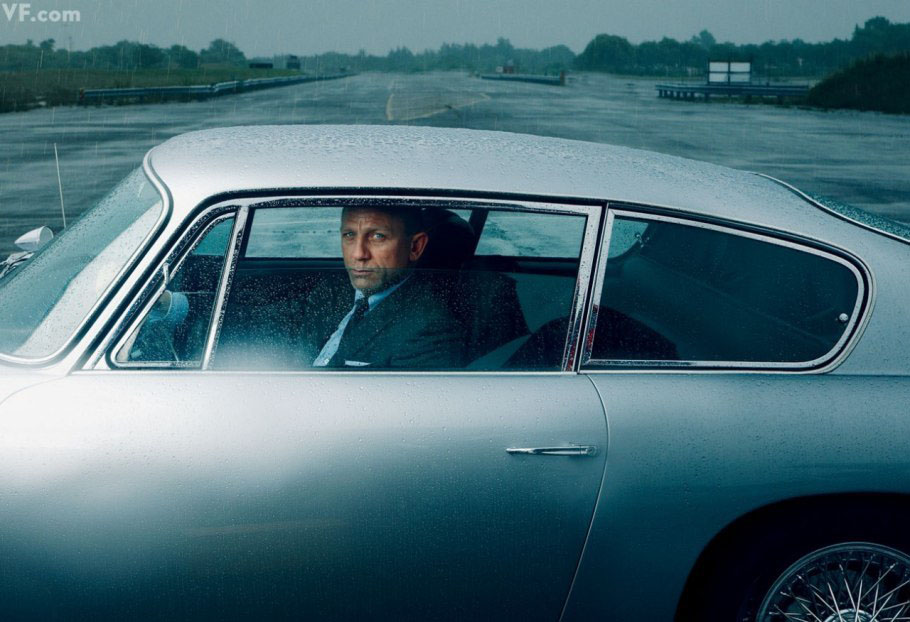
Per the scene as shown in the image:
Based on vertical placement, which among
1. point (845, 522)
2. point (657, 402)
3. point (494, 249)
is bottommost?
point (845, 522)

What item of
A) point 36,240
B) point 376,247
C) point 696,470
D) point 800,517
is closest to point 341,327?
point 376,247

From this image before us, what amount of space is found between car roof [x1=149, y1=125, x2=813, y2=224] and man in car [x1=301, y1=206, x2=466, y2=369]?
0.13 meters

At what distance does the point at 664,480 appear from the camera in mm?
2223

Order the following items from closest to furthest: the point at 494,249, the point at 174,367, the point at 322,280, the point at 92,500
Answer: the point at 92,500, the point at 174,367, the point at 322,280, the point at 494,249

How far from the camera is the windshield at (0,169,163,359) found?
2.29 metres

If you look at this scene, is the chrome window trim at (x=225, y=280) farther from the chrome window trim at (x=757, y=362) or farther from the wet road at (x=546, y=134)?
the wet road at (x=546, y=134)

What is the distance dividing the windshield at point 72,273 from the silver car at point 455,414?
0.04 feet

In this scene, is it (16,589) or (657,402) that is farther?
(657,402)

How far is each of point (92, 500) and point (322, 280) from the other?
0.75 m

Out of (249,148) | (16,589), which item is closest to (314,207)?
(249,148)

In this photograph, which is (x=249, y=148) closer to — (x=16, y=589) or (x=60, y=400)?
(x=60, y=400)

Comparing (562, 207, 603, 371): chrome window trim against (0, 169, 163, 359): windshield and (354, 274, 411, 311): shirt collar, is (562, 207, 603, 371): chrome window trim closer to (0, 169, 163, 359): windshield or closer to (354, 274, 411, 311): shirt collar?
(354, 274, 411, 311): shirt collar

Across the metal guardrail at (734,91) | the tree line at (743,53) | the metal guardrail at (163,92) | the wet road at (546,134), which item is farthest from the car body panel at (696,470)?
the tree line at (743,53)

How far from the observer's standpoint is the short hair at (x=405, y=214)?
2.38 m
